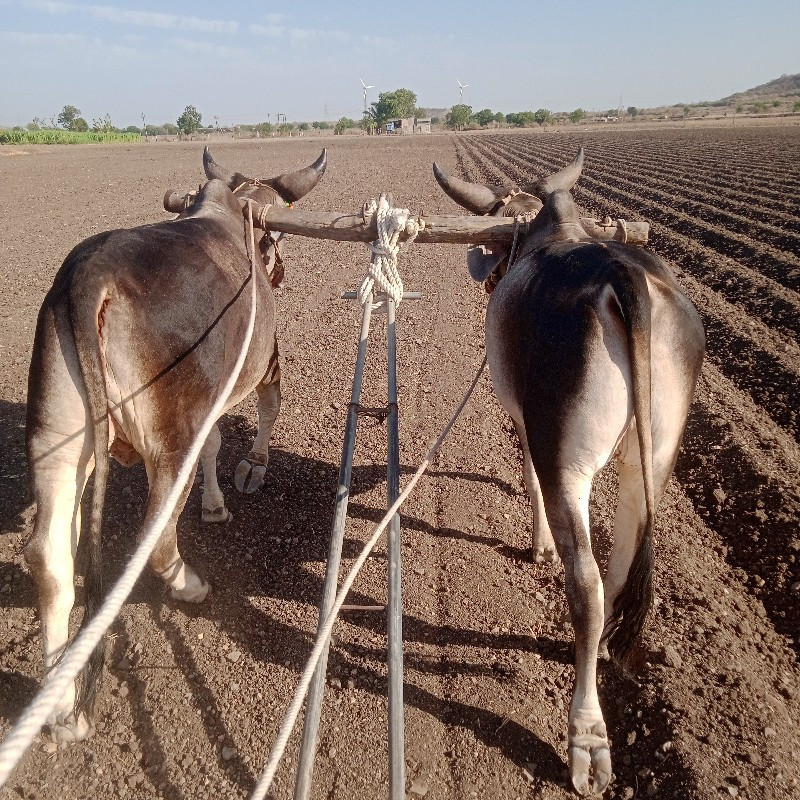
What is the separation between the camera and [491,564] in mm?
3951

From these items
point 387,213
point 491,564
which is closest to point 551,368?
point 387,213

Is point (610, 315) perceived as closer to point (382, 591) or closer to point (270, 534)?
point (382, 591)

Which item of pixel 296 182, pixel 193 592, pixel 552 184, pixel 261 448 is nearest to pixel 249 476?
pixel 261 448

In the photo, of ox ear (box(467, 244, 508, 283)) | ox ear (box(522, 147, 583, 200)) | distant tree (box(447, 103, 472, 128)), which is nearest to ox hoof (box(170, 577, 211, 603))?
ox ear (box(467, 244, 508, 283))

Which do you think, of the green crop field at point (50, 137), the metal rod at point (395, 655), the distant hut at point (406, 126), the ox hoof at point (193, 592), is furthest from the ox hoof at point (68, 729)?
the distant hut at point (406, 126)

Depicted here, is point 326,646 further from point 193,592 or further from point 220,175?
point 220,175

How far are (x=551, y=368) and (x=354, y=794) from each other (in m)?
1.99

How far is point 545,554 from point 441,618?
91 centimetres

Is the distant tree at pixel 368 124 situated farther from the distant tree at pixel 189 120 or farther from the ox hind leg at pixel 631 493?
the ox hind leg at pixel 631 493

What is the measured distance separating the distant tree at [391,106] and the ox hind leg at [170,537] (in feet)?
337

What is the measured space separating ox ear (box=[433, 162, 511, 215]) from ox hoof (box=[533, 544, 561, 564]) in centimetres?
238

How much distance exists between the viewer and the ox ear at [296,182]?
4.64m

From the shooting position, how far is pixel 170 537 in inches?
120

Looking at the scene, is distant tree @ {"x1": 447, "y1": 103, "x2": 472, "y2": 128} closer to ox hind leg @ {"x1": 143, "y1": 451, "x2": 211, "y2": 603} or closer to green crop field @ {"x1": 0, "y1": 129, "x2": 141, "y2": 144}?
green crop field @ {"x1": 0, "y1": 129, "x2": 141, "y2": 144}
